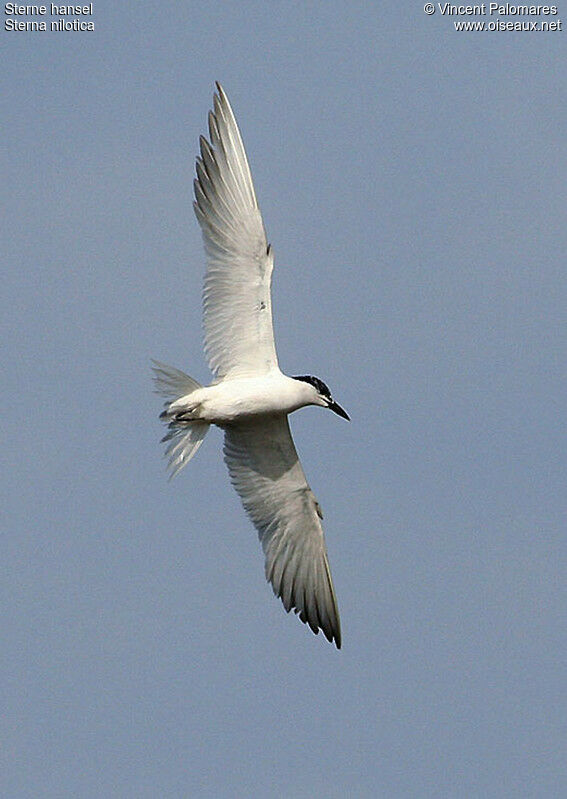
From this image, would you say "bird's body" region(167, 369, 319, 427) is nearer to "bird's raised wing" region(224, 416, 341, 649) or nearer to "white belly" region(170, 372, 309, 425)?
"white belly" region(170, 372, 309, 425)

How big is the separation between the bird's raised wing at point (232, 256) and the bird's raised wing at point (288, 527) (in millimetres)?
1139

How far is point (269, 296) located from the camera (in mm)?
19297

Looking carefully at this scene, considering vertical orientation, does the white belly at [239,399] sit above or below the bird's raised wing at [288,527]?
above

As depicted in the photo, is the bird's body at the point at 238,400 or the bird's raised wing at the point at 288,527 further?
the bird's raised wing at the point at 288,527

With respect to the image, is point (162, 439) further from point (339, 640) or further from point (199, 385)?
point (339, 640)

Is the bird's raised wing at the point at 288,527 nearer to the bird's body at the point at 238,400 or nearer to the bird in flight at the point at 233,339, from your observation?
the bird in flight at the point at 233,339

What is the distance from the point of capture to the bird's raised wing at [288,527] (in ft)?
66.4

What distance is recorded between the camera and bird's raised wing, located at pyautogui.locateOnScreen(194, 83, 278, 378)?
19.2 meters

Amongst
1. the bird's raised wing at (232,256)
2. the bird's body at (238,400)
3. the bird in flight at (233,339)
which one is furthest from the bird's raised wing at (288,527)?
the bird's raised wing at (232,256)

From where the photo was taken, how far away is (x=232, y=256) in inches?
757

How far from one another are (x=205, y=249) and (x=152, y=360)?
132 centimetres

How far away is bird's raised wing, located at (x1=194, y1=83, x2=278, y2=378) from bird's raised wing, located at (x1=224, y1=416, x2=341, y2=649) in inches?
44.9

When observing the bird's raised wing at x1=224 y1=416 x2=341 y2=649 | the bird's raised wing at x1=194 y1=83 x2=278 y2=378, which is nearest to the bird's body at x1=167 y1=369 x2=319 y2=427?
the bird's raised wing at x1=194 y1=83 x2=278 y2=378

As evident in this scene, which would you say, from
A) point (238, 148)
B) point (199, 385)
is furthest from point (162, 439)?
point (238, 148)
